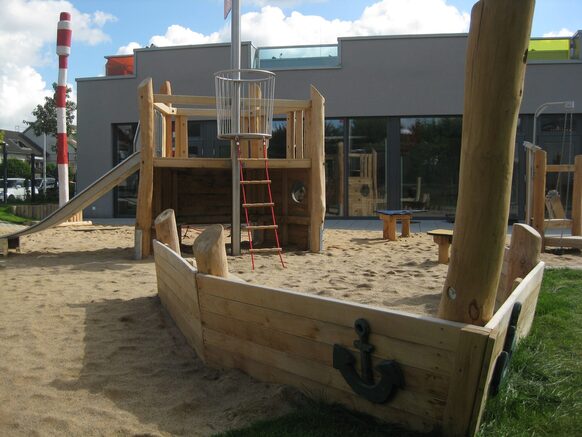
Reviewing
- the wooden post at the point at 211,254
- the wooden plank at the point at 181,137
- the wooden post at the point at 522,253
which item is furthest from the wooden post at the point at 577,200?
the wooden post at the point at 211,254

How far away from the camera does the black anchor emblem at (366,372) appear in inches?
102

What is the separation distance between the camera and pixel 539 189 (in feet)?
30.3

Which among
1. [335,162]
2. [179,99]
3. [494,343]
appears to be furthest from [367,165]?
[494,343]

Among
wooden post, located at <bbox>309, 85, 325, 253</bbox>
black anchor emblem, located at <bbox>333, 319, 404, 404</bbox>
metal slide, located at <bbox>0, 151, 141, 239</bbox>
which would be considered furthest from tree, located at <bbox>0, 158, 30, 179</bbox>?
black anchor emblem, located at <bbox>333, 319, 404, 404</bbox>

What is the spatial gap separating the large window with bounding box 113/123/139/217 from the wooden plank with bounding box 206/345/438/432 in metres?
14.6

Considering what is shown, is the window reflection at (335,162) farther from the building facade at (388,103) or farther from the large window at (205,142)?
the large window at (205,142)

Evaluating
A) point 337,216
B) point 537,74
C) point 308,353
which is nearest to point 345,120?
point 337,216

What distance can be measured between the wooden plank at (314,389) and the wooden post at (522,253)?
221 centimetres

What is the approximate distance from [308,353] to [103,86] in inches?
631

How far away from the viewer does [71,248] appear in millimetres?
10180

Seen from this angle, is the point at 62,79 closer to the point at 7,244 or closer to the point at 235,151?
the point at 7,244

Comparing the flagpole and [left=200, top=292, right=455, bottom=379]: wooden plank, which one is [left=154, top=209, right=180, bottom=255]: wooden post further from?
the flagpole

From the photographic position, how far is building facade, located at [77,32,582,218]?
51.4 feet

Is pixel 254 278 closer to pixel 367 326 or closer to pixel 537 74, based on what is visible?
pixel 367 326
